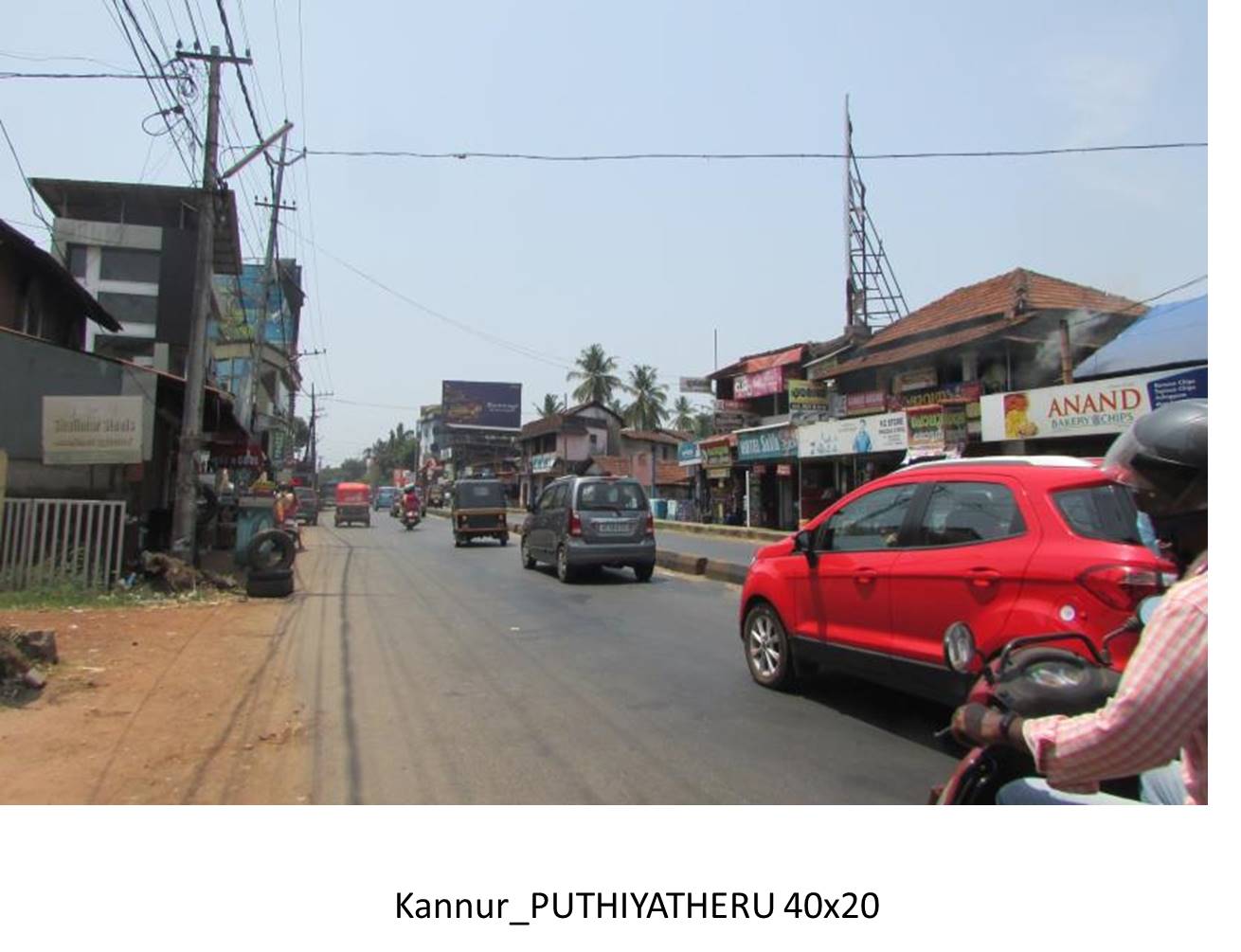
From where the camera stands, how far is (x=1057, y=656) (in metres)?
2.08

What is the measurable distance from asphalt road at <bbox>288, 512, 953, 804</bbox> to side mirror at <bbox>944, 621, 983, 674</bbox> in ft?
6.25

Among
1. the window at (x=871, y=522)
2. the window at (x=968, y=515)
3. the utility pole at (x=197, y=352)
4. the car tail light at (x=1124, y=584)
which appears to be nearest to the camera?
the car tail light at (x=1124, y=584)

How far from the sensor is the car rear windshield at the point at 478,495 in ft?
79.9

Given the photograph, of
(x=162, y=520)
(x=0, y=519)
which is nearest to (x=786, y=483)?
(x=162, y=520)

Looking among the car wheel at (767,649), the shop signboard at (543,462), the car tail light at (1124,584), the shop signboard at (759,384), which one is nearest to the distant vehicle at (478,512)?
the shop signboard at (759,384)

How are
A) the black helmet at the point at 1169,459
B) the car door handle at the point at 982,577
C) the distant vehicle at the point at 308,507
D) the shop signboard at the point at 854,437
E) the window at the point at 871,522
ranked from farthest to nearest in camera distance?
the distant vehicle at the point at 308,507 → the shop signboard at the point at 854,437 → the window at the point at 871,522 → the car door handle at the point at 982,577 → the black helmet at the point at 1169,459

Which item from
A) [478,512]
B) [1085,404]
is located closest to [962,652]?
[1085,404]

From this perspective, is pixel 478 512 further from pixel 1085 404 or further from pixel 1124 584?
pixel 1124 584

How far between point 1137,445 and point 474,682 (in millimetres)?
5598

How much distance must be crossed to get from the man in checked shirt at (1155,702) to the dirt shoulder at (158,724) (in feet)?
11.5

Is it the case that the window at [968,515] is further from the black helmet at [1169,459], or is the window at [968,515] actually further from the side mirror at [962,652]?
the black helmet at [1169,459]

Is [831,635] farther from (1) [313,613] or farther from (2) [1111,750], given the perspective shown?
(1) [313,613]

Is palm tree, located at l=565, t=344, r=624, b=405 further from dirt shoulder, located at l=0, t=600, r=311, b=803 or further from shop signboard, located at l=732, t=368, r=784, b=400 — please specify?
dirt shoulder, located at l=0, t=600, r=311, b=803

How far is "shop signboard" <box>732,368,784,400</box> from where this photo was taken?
33906mm
